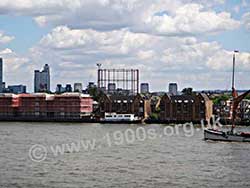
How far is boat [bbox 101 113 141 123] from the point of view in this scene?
65000mm

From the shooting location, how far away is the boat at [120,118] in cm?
6500

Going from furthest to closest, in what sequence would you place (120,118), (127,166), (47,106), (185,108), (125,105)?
(47,106) < (125,105) < (185,108) < (120,118) < (127,166)

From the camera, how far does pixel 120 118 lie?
65875 mm

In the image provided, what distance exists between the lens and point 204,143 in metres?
36.7

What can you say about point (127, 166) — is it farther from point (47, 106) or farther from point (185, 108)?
point (47, 106)

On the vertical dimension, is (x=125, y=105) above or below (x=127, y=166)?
above

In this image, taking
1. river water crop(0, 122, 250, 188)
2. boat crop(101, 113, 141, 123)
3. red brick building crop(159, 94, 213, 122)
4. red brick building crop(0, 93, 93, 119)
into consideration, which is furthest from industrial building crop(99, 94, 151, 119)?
river water crop(0, 122, 250, 188)

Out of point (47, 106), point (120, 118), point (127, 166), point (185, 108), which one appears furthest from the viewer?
point (47, 106)

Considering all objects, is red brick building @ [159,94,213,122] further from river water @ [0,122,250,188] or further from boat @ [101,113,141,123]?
river water @ [0,122,250,188]

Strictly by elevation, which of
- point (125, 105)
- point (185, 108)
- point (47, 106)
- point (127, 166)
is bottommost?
point (127, 166)

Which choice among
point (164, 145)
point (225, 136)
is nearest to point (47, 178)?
point (164, 145)

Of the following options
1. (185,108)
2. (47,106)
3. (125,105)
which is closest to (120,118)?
(125,105)

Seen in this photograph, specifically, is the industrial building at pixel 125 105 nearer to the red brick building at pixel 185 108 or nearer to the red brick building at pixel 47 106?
the red brick building at pixel 47 106

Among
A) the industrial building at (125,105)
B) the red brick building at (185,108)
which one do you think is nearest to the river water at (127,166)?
the red brick building at (185,108)
